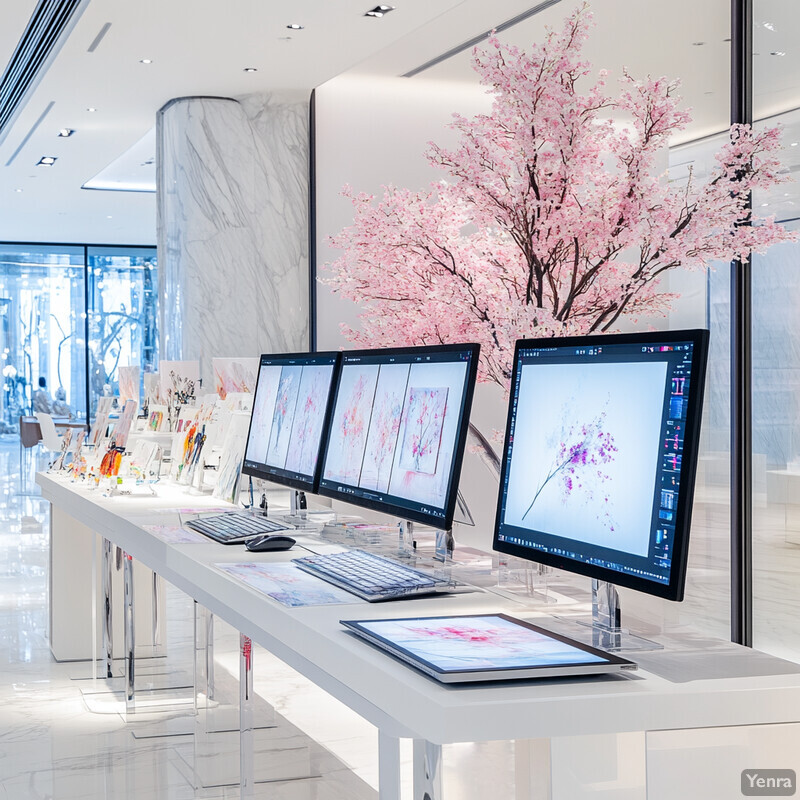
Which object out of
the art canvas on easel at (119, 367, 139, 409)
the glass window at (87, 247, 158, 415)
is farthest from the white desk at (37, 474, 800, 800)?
the glass window at (87, 247, 158, 415)

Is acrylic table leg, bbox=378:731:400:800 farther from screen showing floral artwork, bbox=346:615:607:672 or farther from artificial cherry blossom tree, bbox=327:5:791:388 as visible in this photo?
artificial cherry blossom tree, bbox=327:5:791:388

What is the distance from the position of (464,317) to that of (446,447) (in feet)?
1.37

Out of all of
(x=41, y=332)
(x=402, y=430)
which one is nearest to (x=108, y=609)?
(x=402, y=430)

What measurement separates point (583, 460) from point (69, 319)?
18.6 metres

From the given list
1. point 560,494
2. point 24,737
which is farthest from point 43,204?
point 560,494

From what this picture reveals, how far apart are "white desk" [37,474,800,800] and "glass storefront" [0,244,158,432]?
58.2 feet

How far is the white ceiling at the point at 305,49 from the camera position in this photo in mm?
4551

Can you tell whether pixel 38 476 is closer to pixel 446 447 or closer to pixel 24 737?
pixel 24 737

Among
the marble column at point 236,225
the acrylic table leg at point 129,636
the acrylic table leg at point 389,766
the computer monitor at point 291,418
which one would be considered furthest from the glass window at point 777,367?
the marble column at point 236,225

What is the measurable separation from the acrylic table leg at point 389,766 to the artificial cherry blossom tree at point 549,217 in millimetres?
951

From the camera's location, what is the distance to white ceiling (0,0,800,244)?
4551 mm

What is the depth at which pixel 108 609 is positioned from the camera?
14.5 feet

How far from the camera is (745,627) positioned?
439 cm

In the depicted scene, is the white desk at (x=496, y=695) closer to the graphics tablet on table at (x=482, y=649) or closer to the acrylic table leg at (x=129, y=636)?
the graphics tablet on table at (x=482, y=649)
